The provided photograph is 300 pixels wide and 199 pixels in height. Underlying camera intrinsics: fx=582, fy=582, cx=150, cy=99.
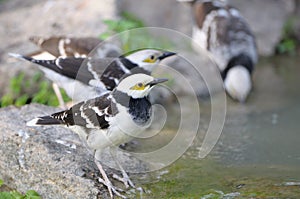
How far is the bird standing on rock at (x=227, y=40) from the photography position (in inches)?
311

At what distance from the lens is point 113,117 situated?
4500 millimetres

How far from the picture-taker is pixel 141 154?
5254 mm

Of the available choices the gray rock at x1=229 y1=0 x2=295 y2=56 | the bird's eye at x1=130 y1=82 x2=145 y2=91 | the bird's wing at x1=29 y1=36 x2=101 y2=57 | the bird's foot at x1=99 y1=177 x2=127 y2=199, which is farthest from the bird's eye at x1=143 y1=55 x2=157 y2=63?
the gray rock at x1=229 y1=0 x2=295 y2=56

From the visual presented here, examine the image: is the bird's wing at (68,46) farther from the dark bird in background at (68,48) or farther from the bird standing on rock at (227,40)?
the bird standing on rock at (227,40)

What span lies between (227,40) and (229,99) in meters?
1.03

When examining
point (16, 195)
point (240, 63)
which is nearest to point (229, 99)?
point (240, 63)

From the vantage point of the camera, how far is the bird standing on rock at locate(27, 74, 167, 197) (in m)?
4.45

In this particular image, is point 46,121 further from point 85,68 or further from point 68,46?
point 68,46

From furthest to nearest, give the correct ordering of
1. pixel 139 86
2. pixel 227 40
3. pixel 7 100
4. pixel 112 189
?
pixel 227 40
pixel 7 100
pixel 139 86
pixel 112 189

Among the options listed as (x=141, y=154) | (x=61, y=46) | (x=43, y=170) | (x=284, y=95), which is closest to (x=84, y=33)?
(x=61, y=46)

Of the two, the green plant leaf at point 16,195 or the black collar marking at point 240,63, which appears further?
the black collar marking at point 240,63

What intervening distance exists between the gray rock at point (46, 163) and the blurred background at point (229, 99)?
469mm

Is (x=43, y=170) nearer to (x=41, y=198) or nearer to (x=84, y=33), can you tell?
(x=41, y=198)

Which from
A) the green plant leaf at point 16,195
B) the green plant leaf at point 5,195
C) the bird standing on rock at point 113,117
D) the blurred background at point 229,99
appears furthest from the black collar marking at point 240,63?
the green plant leaf at point 5,195
